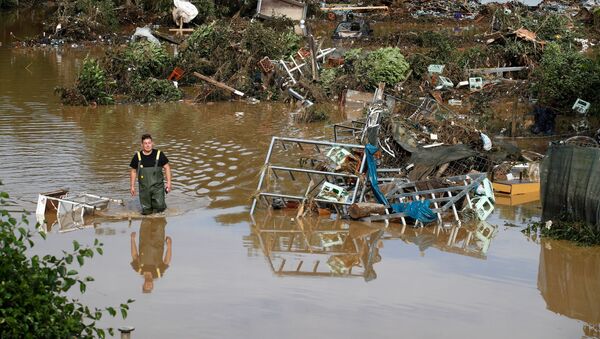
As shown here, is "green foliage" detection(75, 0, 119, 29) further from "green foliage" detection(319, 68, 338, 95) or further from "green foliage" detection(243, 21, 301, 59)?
"green foliage" detection(319, 68, 338, 95)

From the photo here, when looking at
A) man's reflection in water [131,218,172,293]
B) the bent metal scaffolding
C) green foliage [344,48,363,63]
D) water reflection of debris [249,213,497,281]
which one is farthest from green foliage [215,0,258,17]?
man's reflection in water [131,218,172,293]

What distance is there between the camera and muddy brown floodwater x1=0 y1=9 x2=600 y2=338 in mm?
9680

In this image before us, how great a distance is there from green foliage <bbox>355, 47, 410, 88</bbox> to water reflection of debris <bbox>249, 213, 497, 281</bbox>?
10.6m

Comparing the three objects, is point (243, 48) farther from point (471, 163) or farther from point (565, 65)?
point (471, 163)

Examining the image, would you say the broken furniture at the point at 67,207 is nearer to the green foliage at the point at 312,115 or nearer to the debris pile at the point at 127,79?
the green foliage at the point at 312,115

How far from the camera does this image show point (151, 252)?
1198 centimetres

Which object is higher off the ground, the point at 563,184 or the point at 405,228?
the point at 563,184

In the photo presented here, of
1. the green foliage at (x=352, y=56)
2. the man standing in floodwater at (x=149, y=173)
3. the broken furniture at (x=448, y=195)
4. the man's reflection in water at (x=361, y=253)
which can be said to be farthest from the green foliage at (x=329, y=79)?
the man standing in floodwater at (x=149, y=173)

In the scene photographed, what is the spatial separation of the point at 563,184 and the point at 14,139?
10622 mm

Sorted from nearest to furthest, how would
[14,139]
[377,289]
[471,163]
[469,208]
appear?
[377,289] < [469,208] < [471,163] < [14,139]

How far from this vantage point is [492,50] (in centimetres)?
2552

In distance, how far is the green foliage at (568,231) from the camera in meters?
12.2

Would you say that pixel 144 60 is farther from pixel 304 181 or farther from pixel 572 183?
pixel 572 183

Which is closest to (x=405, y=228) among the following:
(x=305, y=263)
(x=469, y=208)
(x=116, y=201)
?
(x=469, y=208)
